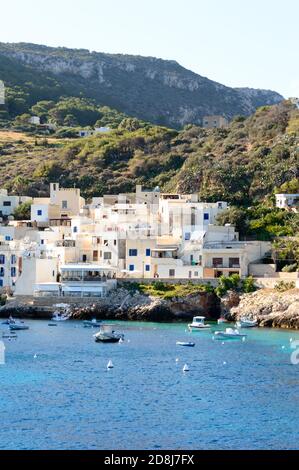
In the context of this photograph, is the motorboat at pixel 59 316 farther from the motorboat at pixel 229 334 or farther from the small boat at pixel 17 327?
the motorboat at pixel 229 334

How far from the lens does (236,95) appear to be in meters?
197

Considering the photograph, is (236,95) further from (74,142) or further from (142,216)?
(142,216)

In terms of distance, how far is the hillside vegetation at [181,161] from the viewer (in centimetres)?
9169

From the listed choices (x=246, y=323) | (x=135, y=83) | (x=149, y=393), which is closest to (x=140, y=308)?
(x=246, y=323)

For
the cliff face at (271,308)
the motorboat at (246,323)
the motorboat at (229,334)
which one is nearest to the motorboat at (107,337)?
the motorboat at (229,334)

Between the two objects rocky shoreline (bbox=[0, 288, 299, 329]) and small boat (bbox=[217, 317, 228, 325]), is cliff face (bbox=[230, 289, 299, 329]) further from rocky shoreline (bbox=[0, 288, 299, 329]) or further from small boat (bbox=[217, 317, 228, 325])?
small boat (bbox=[217, 317, 228, 325])

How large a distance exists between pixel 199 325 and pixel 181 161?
43.2 meters

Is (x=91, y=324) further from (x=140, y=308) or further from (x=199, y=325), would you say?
(x=199, y=325)

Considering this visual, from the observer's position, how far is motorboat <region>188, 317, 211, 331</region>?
215ft

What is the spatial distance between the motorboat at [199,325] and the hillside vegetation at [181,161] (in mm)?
15655

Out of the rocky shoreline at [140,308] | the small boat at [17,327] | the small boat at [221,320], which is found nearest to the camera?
the small boat at [17,327]

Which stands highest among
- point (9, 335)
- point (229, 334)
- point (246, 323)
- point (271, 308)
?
point (271, 308)

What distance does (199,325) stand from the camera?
6562 centimetres
